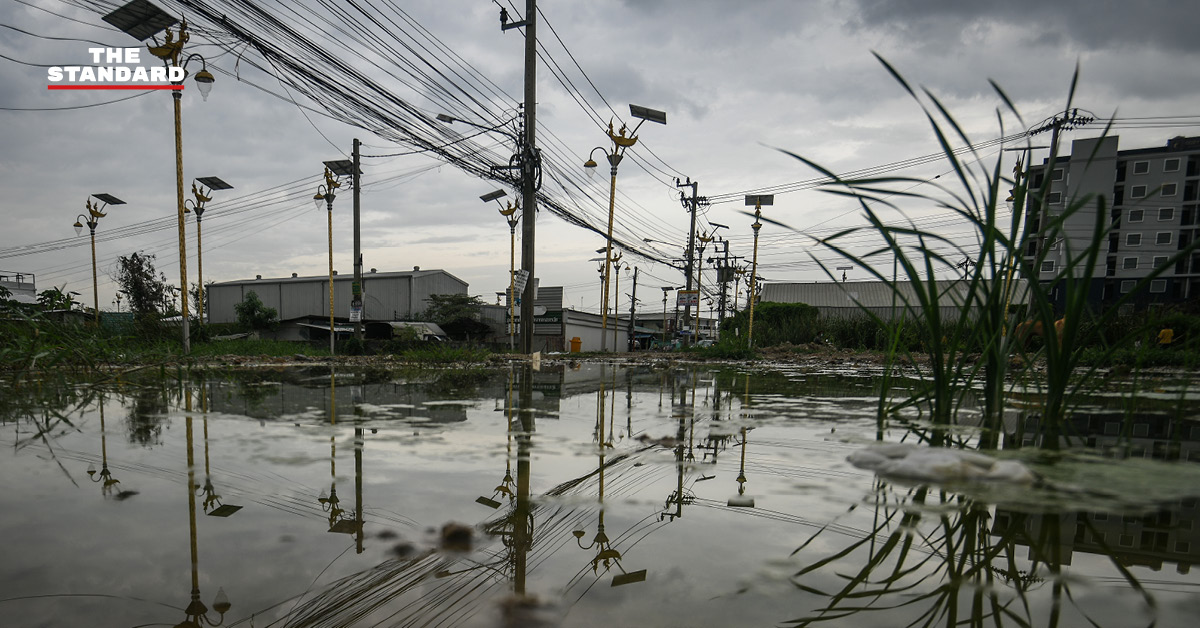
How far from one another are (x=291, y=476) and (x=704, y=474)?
131 centimetres

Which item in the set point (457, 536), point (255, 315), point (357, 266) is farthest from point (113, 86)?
point (255, 315)

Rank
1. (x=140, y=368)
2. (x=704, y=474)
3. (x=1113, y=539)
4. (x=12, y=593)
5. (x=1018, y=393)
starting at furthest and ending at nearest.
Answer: (x=140, y=368), (x=1018, y=393), (x=704, y=474), (x=1113, y=539), (x=12, y=593)

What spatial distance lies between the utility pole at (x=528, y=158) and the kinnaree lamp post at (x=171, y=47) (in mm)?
5638

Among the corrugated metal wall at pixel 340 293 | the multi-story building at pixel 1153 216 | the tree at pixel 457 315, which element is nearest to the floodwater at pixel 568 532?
the tree at pixel 457 315

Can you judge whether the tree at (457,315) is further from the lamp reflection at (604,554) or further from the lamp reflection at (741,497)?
the lamp reflection at (604,554)

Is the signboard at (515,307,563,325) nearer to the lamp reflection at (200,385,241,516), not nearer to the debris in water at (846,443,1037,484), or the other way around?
the lamp reflection at (200,385,241,516)

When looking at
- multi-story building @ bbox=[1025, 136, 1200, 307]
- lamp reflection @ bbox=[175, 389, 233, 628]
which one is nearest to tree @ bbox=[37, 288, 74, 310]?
lamp reflection @ bbox=[175, 389, 233, 628]

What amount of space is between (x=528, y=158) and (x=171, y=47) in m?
6.26

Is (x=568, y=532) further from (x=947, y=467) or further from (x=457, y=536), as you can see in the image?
(x=947, y=467)

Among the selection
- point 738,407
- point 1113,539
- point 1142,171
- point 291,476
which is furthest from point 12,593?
point 1142,171

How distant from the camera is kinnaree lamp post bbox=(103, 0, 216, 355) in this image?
7.71 meters

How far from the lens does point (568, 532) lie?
1319 mm

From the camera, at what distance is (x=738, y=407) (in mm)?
3859

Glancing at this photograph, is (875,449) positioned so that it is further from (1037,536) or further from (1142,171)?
(1142,171)
